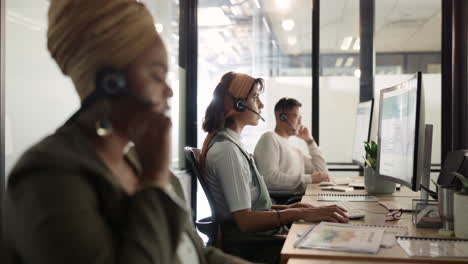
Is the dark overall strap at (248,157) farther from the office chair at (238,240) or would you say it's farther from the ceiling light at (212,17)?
the ceiling light at (212,17)

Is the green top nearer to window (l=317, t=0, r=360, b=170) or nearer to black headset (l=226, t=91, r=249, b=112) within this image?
black headset (l=226, t=91, r=249, b=112)

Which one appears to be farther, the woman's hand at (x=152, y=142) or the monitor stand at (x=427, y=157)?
the monitor stand at (x=427, y=157)

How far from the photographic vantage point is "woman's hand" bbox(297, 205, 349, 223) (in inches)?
70.3

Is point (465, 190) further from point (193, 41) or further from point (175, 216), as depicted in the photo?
point (193, 41)

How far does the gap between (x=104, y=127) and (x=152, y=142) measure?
95mm

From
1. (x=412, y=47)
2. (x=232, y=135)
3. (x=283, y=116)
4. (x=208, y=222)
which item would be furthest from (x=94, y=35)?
(x=412, y=47)

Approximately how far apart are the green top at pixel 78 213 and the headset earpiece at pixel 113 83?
0.35 feet

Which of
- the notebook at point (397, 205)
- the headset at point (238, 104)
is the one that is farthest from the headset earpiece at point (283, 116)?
the notebook at point (397, 205)

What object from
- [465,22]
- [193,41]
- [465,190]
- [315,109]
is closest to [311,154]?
[315,109]

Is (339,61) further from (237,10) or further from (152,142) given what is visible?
(152,142)

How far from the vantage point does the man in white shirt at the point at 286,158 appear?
3428mm

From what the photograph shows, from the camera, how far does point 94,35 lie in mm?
863

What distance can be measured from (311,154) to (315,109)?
0.60 metres

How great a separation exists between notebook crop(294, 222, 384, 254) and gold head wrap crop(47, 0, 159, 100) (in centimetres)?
80
